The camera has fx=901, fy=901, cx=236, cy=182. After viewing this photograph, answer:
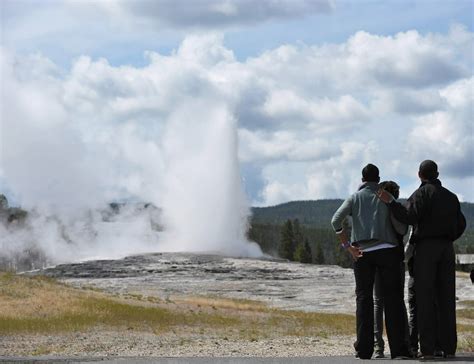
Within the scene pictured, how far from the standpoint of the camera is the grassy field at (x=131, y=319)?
A: 21453 mm

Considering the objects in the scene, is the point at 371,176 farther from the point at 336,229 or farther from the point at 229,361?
the point at 229,361

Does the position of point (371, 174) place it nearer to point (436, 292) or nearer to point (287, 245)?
point (436, 292)

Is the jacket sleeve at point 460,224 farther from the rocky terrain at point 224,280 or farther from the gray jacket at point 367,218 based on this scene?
the rocky terrain at point 224,280

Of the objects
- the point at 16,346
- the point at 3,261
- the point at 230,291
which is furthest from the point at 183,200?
the point at 16,346

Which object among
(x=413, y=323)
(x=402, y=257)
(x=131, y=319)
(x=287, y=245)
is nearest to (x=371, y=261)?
(x=402, y=257)

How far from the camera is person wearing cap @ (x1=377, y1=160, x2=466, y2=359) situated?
10.3m

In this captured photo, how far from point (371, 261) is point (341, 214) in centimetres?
64

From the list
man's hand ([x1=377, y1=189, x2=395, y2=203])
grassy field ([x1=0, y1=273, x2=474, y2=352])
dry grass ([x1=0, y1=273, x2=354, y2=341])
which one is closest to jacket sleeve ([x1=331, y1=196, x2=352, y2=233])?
man's hand ([x1=377, y1=189, x2=395, y2=203])

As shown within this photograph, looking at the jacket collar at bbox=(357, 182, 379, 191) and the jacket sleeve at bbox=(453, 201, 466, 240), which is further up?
the jacket collar at bbox=(357, 182, 379, 191)

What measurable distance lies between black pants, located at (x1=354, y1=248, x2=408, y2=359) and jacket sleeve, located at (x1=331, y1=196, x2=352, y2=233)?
46 centimetres

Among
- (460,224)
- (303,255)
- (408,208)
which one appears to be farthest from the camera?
(303,255)

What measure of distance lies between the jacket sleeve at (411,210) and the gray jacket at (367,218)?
0.13 m

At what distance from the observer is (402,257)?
34.3 ft

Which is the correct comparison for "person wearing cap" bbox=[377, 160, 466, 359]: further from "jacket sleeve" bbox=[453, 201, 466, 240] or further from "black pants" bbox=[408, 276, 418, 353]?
"black pants" bbox=[408, 276, 418, 353]
